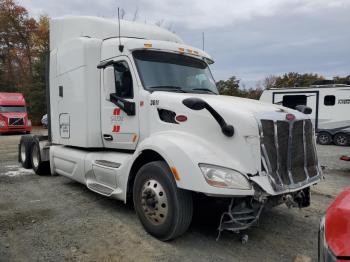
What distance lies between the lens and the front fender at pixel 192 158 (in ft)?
12.8

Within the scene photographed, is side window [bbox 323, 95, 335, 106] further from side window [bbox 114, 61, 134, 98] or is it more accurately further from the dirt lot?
side window [bbox 114, 61, 134, 98]

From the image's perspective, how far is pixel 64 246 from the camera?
4363 mm

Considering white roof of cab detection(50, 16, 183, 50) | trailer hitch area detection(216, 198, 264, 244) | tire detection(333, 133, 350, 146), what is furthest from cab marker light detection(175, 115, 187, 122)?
tire detection(333, 133, 350, 146)

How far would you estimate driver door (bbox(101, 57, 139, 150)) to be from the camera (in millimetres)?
5527

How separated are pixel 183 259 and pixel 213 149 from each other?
134 cm

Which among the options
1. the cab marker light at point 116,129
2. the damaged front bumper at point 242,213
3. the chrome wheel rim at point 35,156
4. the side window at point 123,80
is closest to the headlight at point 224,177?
the damaged front bumper at point 242,213

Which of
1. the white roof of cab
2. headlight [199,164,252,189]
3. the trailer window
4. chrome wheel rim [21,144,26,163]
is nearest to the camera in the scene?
headlight [199,164,252,189]

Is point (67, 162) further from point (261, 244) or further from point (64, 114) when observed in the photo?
point (261, 244)

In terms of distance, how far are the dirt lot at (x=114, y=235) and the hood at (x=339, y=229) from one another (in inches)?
82.2

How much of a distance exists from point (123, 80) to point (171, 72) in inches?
31.2

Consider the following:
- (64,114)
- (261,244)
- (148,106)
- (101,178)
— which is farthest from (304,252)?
(64,114)

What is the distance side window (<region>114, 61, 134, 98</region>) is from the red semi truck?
2269 centimetres

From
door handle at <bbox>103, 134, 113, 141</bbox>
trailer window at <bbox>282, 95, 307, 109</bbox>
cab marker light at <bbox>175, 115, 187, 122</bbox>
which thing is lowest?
door handle at <bbox>103, 134, 113, 141</bbox>

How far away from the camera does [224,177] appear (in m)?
3.97
